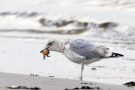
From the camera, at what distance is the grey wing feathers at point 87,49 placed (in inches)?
292

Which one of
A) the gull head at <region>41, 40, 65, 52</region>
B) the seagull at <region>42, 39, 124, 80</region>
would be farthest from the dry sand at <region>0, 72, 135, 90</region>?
the gull head at <region>41, 40, 65, 52</region>

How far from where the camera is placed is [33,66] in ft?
28.1

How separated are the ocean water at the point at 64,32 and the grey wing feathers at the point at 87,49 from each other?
13.1 inches

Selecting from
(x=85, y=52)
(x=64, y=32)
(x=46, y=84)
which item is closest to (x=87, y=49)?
(x=85, y=52)

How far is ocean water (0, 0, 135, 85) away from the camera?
8.16 m

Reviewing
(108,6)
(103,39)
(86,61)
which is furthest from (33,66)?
(108,6)

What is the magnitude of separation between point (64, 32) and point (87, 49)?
7500mm

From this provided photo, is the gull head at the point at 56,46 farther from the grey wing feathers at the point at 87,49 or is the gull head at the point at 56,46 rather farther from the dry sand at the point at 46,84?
the dry sand at the point at 46,84

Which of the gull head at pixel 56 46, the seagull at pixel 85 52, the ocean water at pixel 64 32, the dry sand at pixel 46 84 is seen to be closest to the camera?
the dry sand at pixel 46 84

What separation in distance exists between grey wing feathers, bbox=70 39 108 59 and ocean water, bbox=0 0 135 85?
0.33 m

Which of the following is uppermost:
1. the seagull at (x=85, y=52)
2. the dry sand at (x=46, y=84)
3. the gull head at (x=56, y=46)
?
the gull head at (x=56, y=46)

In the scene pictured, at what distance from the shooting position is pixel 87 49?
7434 millimetres

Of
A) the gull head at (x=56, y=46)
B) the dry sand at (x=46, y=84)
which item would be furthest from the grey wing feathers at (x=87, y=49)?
the dry sand at (x=46, y=84)

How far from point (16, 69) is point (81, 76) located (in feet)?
4.24
